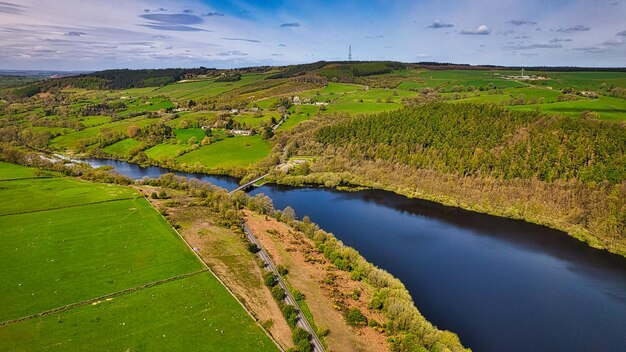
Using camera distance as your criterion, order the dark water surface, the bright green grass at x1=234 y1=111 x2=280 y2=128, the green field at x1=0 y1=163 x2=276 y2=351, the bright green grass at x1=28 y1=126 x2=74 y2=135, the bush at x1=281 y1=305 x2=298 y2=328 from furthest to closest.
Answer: the bright green grass at x1=28 y1=126 x2=74 y2=135
the bright green grass at x1=234 y1=111 x2=280 y2=128
the dark water surface
the bush at x1=281 y1=305 x2=298 y2=328
the green field at x1=0 y1=163 x2=276 y2=351

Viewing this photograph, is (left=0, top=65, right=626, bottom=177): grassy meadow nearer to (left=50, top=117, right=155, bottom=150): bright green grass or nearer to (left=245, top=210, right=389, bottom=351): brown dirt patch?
(left=50, top=117, right=155, bottom=150): bright green grass

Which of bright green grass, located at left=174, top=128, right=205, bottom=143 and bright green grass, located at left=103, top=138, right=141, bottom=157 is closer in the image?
bright green grass, located at left=103, top=138, right=141, bottom=157

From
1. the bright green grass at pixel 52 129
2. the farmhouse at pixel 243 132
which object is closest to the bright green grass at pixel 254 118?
the farmhouse at pixel 243 132

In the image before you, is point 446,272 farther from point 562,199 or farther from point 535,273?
point 562,199

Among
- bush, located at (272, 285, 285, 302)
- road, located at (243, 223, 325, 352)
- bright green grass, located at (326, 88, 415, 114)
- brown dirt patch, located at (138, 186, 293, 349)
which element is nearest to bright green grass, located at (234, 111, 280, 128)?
bright green grass, located at (326, 88, 415, 114)

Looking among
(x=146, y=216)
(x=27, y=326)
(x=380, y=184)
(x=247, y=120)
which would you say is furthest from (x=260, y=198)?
(x=247, y=120)

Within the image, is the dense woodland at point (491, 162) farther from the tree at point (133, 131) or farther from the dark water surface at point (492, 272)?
the tree at point (133, 131)
